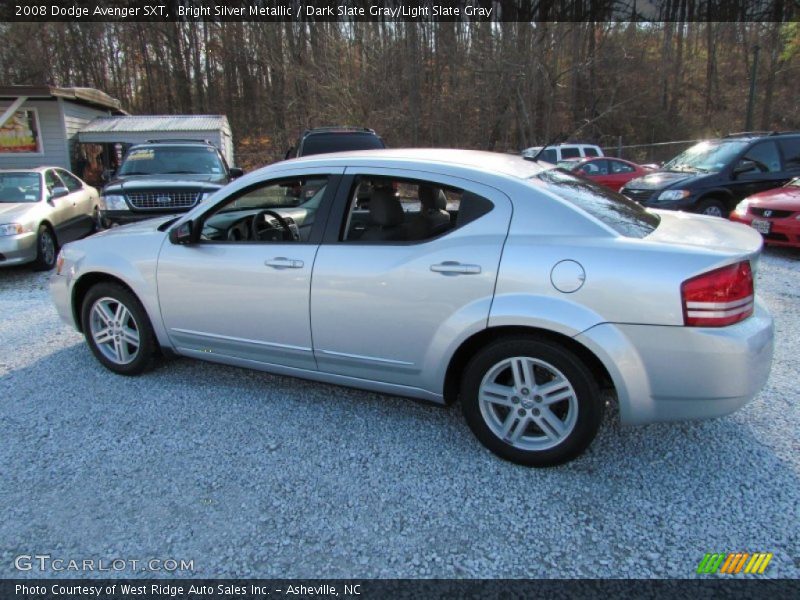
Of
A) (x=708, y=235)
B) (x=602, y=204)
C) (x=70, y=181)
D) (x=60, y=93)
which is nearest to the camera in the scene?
(x=708, y=235)

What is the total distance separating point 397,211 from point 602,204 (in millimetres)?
1202

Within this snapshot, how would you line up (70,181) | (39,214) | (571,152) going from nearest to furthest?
(39,214) < (70,181) < (571,152)

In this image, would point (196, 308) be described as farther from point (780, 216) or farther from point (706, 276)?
point (780, 216)

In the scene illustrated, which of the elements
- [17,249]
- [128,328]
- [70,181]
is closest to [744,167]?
[128,328]

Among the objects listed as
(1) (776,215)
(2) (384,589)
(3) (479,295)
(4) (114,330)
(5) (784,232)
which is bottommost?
(2) (384,589)

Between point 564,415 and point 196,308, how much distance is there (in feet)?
7.84

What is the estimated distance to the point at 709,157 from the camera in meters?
9.99

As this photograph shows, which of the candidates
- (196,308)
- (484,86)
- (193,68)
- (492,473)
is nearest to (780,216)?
(492,473)

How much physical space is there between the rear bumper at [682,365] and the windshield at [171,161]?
303 inches

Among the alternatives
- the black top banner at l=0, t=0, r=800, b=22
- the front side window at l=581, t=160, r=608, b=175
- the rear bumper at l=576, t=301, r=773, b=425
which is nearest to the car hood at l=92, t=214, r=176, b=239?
the rear bumper at l=576, t=301, r=773, b=425

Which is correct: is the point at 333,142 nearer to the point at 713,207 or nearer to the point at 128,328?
the point at 713,207

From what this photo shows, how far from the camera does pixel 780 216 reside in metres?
7.65

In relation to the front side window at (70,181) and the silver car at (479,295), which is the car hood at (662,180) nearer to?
the silver car at (479,295)

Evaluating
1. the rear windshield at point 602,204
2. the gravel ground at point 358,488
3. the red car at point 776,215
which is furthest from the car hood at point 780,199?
the rear windshield at point 602,204
